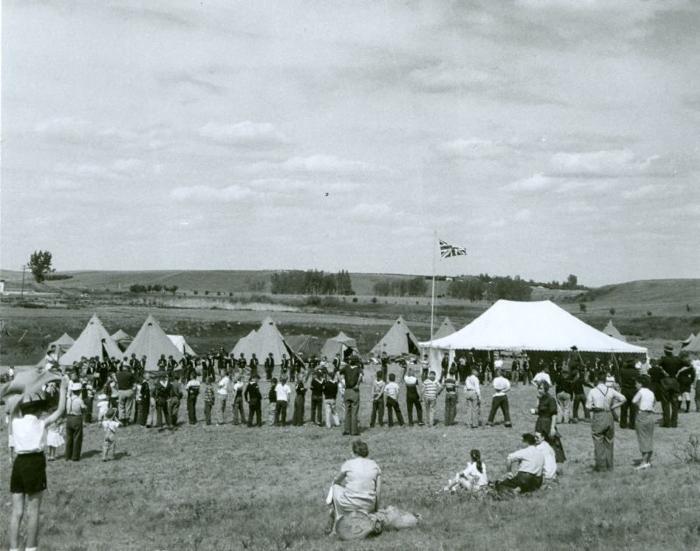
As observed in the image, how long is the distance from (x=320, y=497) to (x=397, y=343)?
95.6 feet

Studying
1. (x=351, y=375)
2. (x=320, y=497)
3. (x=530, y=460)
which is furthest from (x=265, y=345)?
(x=530, y=460)

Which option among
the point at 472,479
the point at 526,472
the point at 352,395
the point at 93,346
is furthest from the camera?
the point at 93,346

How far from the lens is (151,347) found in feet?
99.2

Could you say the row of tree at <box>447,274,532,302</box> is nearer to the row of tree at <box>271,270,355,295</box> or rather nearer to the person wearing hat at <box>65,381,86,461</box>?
the row of tree at <box>271,270,355,295</box>

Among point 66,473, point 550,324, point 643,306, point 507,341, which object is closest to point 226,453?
point 66,473

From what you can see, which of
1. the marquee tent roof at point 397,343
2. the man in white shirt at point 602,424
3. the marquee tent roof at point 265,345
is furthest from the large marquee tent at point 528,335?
the man in white shirt at point 602,424

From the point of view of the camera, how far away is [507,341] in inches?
1115

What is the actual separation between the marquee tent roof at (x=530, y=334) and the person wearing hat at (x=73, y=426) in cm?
1682

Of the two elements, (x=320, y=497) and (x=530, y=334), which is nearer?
(x=320, y=497)

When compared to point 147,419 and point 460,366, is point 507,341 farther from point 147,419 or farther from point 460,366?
point 147,419

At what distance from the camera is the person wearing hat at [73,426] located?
46.5 feet

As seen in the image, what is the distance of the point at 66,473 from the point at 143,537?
211 inches

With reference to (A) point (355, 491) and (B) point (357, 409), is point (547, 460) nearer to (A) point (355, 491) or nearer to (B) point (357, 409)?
(A) point (355, 491)

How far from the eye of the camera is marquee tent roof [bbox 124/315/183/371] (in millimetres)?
30125
